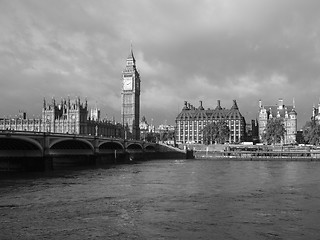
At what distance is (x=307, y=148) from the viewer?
146 m

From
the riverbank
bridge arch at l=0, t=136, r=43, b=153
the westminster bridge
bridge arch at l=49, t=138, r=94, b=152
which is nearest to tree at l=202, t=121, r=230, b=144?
the riverbank

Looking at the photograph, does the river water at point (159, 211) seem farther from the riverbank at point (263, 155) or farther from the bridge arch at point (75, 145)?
the riverbank at point (263, 155)

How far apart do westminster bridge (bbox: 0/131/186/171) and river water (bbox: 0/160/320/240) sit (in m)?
19.2

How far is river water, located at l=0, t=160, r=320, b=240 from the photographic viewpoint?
25000mm

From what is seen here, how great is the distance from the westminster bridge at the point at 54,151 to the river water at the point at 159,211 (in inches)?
756

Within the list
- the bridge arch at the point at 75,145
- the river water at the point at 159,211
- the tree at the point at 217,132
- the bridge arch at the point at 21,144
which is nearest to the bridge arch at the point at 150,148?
the tree at the point at 217,132

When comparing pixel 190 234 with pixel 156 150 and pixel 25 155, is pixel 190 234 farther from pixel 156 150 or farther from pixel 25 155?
pixel 156 150

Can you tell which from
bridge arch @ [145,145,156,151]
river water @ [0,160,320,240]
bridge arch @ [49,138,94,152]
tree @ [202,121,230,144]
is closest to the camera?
river water @ [0,160,320,240]

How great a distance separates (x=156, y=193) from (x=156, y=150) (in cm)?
12081

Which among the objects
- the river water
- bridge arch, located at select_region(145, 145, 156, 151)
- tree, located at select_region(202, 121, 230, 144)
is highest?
tree, located at select_region(202, 121, 230, 144)

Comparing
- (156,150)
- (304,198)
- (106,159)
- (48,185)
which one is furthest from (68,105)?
(304,198)

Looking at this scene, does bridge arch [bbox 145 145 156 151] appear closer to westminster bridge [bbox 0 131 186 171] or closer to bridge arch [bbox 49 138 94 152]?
westminster bridge [bbox 0 131 186 171]

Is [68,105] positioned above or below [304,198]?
above

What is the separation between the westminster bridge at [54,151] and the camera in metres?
68.0
